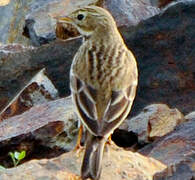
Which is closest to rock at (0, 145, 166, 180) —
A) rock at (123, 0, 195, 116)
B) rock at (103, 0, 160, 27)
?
rock at (123, 0, 195, 116)

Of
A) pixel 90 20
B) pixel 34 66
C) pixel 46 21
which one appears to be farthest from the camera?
pixel 46 21

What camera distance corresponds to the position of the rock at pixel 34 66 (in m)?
14.9

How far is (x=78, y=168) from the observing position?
10047 millimetres

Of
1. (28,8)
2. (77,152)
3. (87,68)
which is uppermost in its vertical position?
(87,68)

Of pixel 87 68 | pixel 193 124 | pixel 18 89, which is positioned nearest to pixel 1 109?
pixel 18 89

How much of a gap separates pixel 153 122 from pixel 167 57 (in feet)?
7.08

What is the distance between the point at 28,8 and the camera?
59.8 ft

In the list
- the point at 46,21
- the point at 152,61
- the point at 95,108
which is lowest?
the point at 46,21

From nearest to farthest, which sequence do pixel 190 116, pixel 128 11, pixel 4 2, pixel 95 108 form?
pixel 95 108 → pixel 190 116 → pixel 128 11 → pixel 4 2

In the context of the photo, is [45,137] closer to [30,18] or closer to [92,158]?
[92,158]

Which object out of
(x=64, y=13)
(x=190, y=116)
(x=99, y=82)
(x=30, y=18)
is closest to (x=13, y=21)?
(x=30, y=18)

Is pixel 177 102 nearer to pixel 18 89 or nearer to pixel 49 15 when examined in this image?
pixel 18 89

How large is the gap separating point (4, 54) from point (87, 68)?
5.08 m

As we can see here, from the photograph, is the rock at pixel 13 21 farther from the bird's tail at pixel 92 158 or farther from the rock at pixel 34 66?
the bird's tail at pixel 92 158
